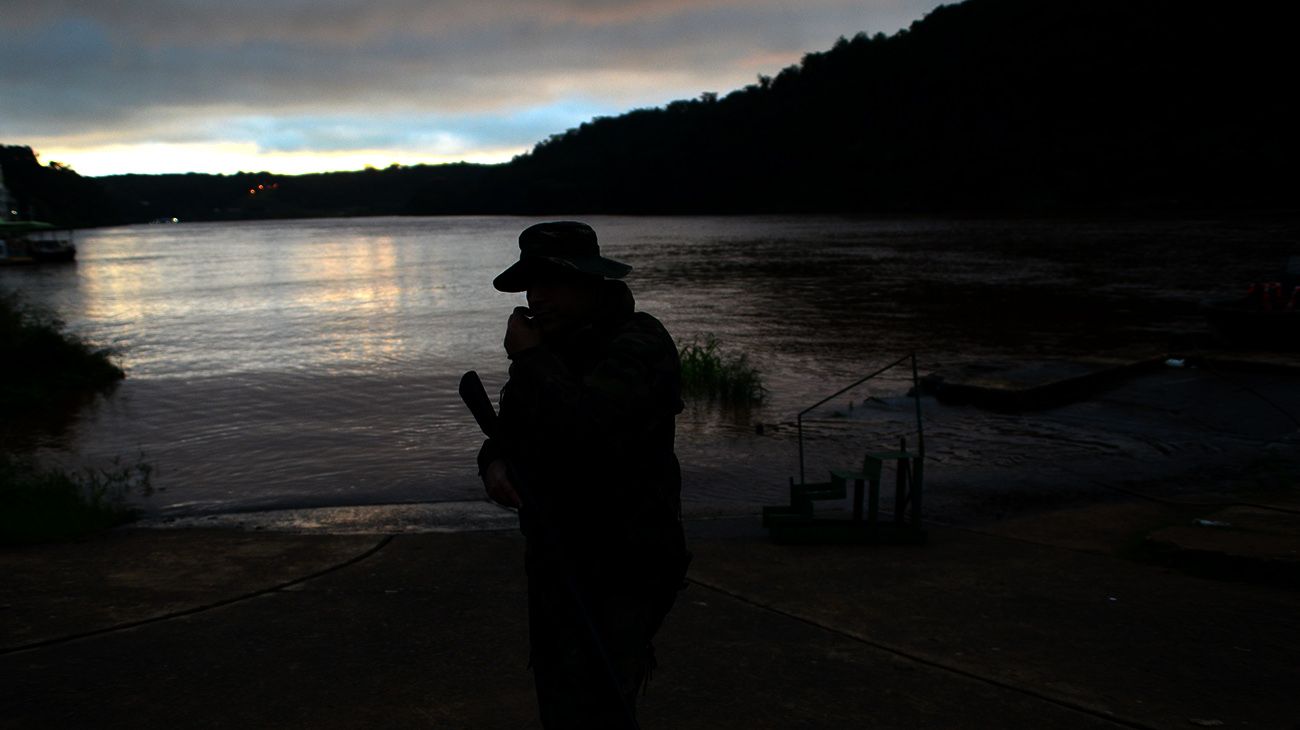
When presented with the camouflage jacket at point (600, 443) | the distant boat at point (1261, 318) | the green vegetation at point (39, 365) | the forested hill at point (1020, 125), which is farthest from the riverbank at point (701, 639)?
the forested hill at point (1020, 125)

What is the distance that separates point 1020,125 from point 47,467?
127469 mm

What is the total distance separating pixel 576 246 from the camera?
2359 millimetres

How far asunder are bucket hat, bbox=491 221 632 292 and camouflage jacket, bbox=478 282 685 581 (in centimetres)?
9

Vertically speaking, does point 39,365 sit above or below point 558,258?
below

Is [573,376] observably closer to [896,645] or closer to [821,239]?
[896,645]

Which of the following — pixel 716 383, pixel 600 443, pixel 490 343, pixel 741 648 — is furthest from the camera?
pixel 490 343

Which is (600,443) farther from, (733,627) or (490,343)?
(490,343)

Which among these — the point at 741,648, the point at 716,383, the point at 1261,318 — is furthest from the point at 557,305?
the point at 1261,318

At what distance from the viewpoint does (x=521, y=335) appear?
222cm

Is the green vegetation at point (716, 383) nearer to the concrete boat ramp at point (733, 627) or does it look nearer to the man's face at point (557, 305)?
the concrete boat ramp at point (733, 627)

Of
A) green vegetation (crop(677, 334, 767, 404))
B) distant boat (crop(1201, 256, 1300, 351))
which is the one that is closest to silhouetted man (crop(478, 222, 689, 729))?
green vegetation (crop(677, 334, 767, 404))

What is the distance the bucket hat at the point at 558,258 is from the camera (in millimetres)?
2301

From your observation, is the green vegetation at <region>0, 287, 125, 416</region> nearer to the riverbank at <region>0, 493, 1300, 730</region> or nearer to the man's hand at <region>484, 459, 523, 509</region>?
the riverbank at <region>0, 493, 1300, 730</region>

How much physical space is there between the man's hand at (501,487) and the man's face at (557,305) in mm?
346
